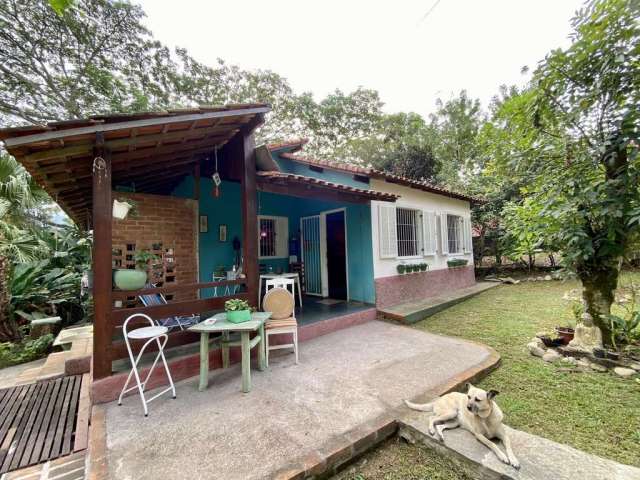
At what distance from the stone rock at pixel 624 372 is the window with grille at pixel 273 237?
657 centimetres

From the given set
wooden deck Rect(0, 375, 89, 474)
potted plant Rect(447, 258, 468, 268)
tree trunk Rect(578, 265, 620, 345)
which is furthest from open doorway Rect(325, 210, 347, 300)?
wooden deck Rect(0, 375, 89, 474)

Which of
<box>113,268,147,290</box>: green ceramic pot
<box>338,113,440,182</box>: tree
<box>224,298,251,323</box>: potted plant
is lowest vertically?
<box>224,298,251,323</box>: potted plant

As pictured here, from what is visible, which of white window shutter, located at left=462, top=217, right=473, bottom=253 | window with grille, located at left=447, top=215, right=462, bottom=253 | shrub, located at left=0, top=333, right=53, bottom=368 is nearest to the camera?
shrub, located at left=0, top=333, right=53, bottom=368

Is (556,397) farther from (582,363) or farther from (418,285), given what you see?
(418,285)

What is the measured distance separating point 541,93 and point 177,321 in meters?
6.26

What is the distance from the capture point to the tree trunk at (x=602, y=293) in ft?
13.3

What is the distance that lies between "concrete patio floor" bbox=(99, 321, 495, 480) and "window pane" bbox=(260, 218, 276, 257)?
11.8ft

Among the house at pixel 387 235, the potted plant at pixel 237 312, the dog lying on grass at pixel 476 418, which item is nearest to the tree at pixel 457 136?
the house at pixel 387 235

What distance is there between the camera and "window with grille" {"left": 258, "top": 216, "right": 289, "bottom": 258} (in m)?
7.51

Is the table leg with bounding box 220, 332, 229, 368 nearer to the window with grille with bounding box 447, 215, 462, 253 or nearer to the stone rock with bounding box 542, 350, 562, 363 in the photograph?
the stone rock with bounding box 542, 350, 562, 363

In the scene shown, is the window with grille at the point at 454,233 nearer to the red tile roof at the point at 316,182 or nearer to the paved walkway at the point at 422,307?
the paved walkway at the point at 422,307

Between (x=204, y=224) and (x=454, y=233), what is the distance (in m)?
8.29

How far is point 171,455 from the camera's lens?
225cm

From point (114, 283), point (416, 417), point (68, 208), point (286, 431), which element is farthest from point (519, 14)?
point (68, 208)
